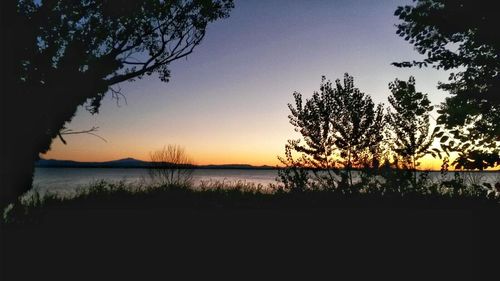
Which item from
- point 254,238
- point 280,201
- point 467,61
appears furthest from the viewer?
point 280,201

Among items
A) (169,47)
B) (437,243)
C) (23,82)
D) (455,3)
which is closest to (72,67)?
(23,82)

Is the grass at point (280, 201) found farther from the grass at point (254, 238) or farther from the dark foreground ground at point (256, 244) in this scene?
the dark foreground ground at point (256, 244)

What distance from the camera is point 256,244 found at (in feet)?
29.8

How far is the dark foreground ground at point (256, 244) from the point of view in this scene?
7.85 m

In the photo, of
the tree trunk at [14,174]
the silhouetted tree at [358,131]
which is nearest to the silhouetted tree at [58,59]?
the tree trunk at [14,174]

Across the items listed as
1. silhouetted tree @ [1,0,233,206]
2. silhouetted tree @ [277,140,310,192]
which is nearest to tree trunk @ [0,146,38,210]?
silhouetted tree @ [1,0,233,206]

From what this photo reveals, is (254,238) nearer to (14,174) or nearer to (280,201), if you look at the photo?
(280,201)

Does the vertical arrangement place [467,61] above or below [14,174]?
above

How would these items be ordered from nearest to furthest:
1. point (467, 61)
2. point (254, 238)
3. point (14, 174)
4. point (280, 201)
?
point (467, 61)
point (254, 238)
point (14, 174)
point (280, 201)

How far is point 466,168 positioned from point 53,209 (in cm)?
1188

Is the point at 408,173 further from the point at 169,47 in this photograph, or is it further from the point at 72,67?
the point at 72,67

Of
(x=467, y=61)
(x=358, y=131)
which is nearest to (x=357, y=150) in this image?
(x=358, y=131)

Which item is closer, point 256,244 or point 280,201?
point 256,244

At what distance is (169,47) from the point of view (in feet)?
45.6
